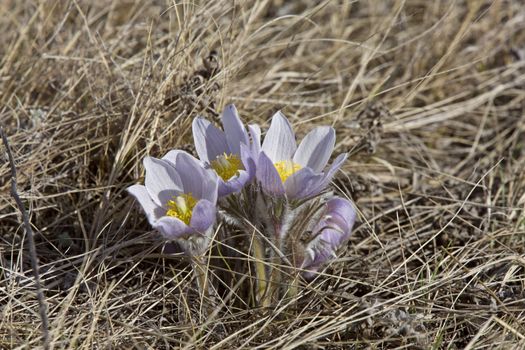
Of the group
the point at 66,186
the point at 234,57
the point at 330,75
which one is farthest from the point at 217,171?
the point at 330,75

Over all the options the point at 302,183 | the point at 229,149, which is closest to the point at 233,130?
the point at 229,149

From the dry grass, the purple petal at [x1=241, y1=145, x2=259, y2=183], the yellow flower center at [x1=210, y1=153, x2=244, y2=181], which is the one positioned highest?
the purple petal at [x1=241, y1=145, x2=259, y2=183]

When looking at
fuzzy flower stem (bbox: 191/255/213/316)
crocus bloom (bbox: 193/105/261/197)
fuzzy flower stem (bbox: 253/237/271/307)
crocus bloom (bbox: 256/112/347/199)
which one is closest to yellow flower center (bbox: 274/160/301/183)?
crocus bloom (bbox: 256/112/347/199)

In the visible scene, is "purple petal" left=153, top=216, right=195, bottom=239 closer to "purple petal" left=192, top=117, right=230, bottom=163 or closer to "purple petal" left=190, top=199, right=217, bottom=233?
"purple petal" left=190, top=199, right=217, bottom=233

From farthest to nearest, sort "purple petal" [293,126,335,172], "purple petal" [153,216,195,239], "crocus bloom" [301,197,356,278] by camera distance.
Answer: "crocus bloom" [301,197,356,278] < "purple petal" [293,126,335,172] < "purple petal" [153,216,195,239]

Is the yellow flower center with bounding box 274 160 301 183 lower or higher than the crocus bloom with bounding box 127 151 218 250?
lower

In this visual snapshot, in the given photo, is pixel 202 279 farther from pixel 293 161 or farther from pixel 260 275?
pixel 293 161
